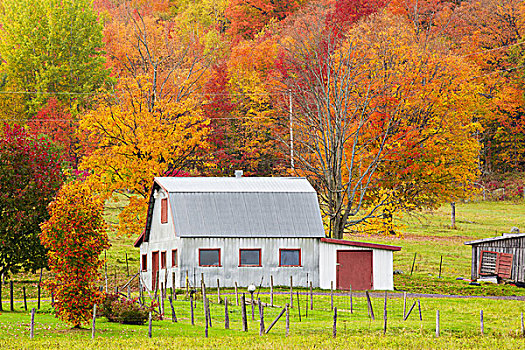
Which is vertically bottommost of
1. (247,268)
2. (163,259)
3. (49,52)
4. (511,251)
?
(247,268)

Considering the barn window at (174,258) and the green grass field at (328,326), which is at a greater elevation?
the barn window at (174,258)

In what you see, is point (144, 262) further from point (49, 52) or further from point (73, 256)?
point (49, 52)

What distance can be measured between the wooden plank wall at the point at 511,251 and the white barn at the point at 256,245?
30.1 feet

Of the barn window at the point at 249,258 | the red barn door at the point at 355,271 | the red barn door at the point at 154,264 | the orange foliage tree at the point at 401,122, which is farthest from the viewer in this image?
the orange foliage tree at the point at 401,122

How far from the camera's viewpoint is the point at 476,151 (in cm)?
6297

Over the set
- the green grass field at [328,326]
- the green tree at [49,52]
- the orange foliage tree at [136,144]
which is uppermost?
the green tree at [49,52]

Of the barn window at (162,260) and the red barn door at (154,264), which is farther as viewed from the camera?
the red barn door at (154,264)

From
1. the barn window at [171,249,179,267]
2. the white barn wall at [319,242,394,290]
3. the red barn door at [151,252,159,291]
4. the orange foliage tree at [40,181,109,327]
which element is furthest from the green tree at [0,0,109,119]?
the orange foliage tree at [40,181,109,327]

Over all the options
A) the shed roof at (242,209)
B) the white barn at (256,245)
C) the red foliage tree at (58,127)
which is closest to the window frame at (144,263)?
the white barn at (256,245)

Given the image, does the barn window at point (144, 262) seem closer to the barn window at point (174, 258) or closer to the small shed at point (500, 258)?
the barn window at point (174, 258)

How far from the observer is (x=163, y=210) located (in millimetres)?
50688

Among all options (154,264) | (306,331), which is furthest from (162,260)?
(306,331)

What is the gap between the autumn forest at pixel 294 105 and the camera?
54369 millimetres

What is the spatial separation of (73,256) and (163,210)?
19.5m
